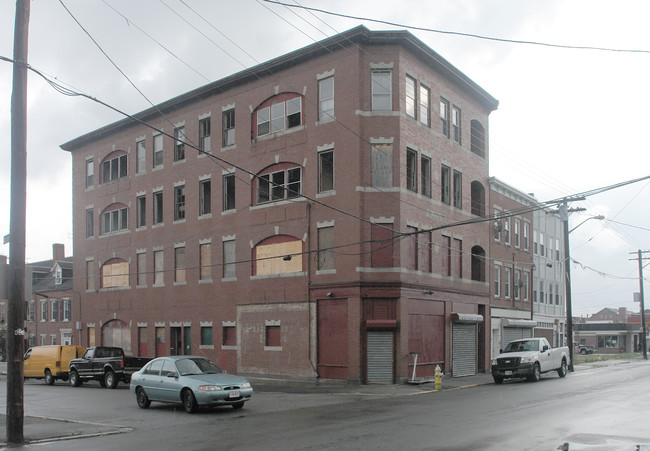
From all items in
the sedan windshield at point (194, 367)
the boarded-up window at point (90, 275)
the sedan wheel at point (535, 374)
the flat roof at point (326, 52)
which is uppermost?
the flat roof at point (326, 52)

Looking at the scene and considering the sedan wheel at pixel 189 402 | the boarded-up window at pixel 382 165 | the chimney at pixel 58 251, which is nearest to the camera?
the sedan wheel at pixel 189 402

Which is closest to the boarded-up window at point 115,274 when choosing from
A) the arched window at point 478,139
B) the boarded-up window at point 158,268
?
the boarded-up window at point 158,268

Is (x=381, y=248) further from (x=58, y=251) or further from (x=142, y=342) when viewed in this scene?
(x=58, y=251)

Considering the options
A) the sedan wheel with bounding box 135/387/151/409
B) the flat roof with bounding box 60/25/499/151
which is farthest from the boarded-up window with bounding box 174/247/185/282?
the sedan wheel with bounding box 135/387/151/409

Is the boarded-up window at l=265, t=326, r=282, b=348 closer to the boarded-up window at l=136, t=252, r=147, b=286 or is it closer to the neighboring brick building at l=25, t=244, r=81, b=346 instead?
the boarded-up window at l=136, t=252, r=147, b=286

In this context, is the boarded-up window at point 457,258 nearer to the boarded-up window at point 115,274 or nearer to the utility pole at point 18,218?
the boarded-up window at point 115,274

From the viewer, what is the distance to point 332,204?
28.1 meters

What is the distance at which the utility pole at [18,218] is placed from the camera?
1316cm

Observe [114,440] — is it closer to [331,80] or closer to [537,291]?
[331,80]

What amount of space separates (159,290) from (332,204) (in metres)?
14.1

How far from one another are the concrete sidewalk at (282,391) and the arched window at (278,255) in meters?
5.03

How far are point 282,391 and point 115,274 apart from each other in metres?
19.6

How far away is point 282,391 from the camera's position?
81.4ft

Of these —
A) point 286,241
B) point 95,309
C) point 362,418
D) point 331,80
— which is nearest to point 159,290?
point 95,309
